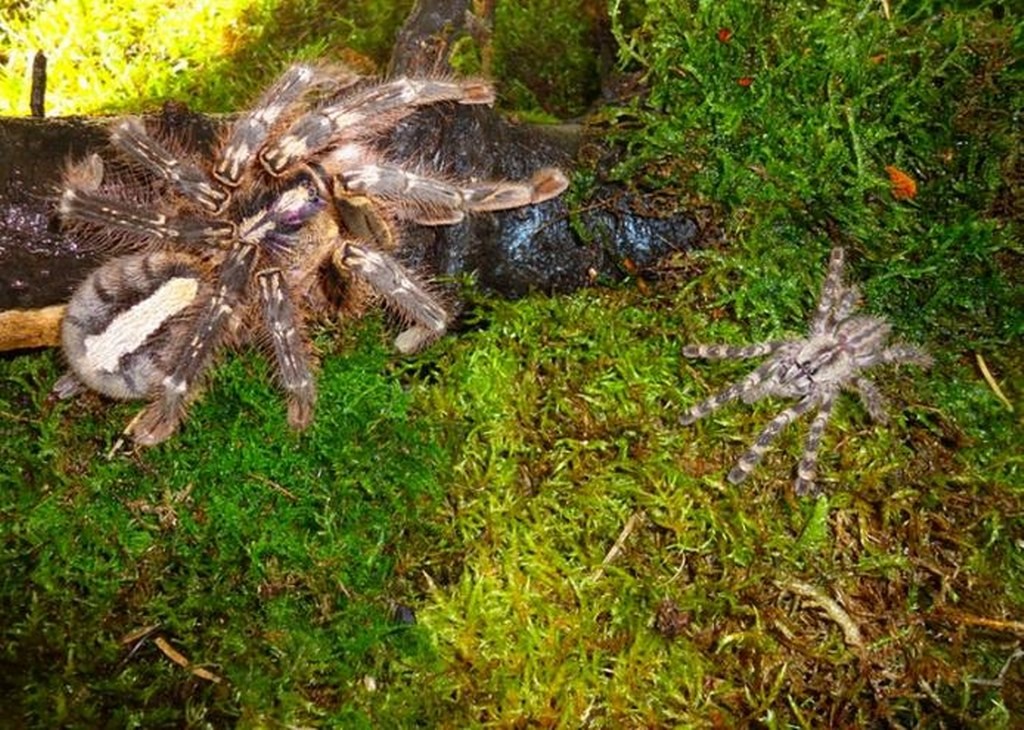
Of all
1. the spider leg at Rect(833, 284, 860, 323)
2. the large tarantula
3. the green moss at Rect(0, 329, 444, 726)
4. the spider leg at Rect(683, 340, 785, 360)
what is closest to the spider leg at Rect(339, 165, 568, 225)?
the large tarantula

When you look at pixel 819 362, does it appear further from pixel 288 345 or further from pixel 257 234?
pixel 257 234

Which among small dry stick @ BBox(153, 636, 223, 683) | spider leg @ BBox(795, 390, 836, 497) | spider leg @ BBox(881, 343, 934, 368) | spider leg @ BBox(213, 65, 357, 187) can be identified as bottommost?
small dry stick @ BBox(153, 636, 223, 683)

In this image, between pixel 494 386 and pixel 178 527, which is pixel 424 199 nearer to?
pixel 494 386

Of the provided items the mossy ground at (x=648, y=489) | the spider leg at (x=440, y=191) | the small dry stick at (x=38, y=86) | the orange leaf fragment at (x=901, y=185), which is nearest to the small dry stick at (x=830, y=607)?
the mossy ground at (x=648, y=489)

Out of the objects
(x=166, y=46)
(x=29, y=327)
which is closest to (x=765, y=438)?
(x=29, y=327)

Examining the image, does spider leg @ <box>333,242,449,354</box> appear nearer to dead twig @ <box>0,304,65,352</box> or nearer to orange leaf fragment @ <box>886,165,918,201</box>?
dead twig @ <box>0,304,65,352</box>

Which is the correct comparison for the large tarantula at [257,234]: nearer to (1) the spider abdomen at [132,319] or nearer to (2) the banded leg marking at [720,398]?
(1) the spider abdomen at [132,319]
